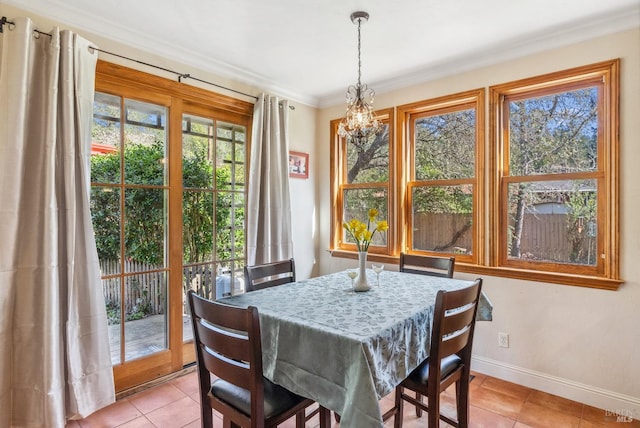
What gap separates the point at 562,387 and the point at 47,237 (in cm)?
342

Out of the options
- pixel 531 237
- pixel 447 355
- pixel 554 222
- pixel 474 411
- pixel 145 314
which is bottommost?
pixel 474 411

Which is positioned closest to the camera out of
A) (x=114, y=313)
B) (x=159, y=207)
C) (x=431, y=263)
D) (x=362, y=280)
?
(x=362, y=280)

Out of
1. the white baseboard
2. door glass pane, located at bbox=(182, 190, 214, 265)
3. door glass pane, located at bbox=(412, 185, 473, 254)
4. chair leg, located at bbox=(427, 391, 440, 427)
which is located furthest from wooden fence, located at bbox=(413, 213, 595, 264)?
door glass pane, located at bbox=(182, 190, 214, 265)

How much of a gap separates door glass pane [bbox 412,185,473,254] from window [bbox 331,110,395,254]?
0.26m

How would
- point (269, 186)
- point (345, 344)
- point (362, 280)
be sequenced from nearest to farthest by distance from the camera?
point (345, 344) → point (362, 280) → point (269, 186)

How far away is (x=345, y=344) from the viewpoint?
1.29m

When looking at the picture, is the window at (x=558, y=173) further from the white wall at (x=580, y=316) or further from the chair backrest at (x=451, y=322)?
the chair backrest at (x=451, y=322)

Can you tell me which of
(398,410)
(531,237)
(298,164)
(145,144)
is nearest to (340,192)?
(298,164)

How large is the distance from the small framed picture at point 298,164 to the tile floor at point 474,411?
213 cm

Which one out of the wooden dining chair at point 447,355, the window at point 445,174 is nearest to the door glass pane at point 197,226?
the window at point 445,174

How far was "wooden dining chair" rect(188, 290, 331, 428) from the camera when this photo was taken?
1265mm

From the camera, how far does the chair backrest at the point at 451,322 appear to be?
4.82 ft

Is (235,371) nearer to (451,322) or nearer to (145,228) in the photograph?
(451,322)

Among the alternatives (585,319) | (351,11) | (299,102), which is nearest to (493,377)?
(585,319)
